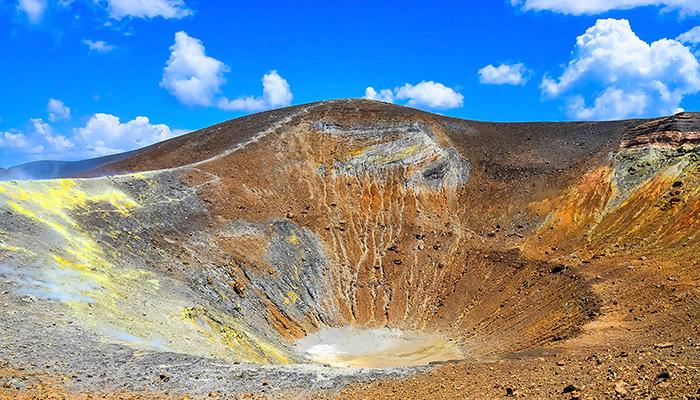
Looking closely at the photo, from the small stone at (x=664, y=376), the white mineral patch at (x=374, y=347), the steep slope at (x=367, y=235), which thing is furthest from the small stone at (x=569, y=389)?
the white mineral patch at (x=374, y=347)

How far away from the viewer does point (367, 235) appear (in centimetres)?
3309

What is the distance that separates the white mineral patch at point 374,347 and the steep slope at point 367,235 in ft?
1.49

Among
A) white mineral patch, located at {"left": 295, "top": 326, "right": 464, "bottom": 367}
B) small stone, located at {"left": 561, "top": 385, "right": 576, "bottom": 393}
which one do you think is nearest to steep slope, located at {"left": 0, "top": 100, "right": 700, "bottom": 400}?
white mineral patch, located at {"left": 295, "top": 326, "right": 464, "bottom": 367}

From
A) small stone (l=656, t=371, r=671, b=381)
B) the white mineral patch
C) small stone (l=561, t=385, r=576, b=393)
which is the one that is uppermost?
small stone (l=656, t=371, r=671, b=381)

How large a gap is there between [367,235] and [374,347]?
394 inches

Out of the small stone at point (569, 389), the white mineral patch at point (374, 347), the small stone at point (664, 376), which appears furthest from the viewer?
the white mineral patch at point (374, 347)

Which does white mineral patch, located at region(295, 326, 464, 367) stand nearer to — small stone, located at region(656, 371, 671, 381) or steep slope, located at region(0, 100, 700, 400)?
steep slope, located at region(0, 100, 700, 400)

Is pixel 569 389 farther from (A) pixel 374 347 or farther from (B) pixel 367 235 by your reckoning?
(B) pixel 367 235

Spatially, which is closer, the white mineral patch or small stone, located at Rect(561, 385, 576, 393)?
small stone, located at Rect(561, 385, 576, 393)

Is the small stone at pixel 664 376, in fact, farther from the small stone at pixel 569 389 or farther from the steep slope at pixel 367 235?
the steep slope at pixel 367 235

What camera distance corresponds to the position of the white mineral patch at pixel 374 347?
2286 centimetres

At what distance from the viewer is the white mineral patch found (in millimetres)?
22859

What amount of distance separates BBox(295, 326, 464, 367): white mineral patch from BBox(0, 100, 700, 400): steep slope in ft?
1.49

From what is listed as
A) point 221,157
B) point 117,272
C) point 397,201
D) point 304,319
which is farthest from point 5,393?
point 397,201
